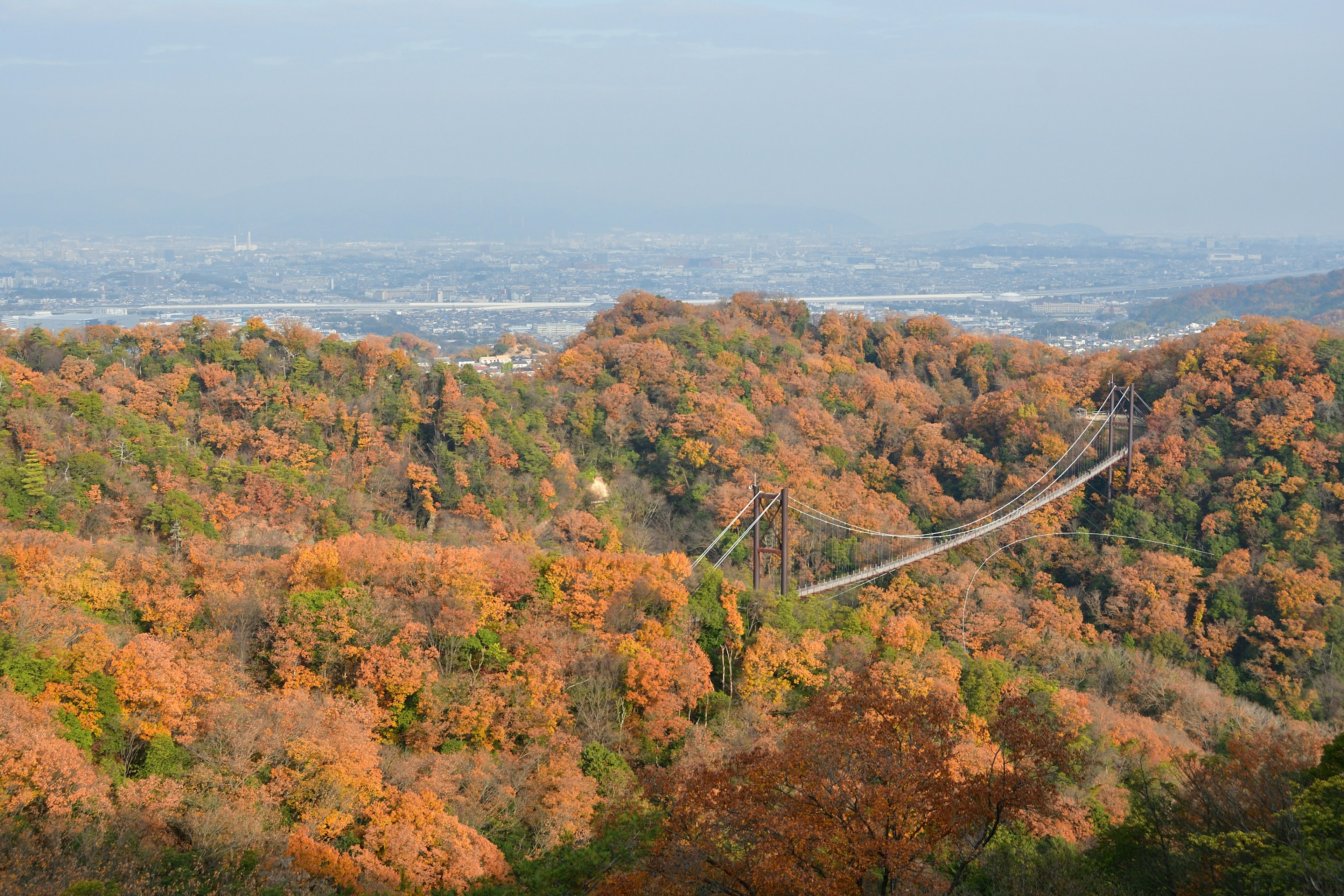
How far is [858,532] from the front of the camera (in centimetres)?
2144

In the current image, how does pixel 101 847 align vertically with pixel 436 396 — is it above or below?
below

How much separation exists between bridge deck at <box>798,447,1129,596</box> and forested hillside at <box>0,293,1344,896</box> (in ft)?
0.90

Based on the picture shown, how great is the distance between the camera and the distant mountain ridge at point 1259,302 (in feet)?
177

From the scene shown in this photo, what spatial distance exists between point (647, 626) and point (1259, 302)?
5564 centimetres

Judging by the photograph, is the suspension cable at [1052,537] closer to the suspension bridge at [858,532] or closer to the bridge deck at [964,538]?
the bridge deck at [964,538]

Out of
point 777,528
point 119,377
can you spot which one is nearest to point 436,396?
point 119,377

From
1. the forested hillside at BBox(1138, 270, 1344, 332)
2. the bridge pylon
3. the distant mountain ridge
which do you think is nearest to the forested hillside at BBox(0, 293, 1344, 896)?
the bridge pylon

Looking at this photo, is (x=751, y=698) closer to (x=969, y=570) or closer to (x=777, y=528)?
(x=777, y=528)

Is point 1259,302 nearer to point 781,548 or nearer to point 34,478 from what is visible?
point 781,548

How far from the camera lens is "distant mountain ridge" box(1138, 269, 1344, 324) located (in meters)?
54.1

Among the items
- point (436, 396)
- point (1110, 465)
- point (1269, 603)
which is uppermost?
point (436, 396)

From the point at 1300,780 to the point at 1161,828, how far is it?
104cm

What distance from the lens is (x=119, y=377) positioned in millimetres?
21094

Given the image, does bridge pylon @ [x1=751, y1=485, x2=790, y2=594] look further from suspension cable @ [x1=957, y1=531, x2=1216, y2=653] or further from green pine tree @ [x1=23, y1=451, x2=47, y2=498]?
green pine tree @ [x1=23, y1=451, x2=47, y2=498]
